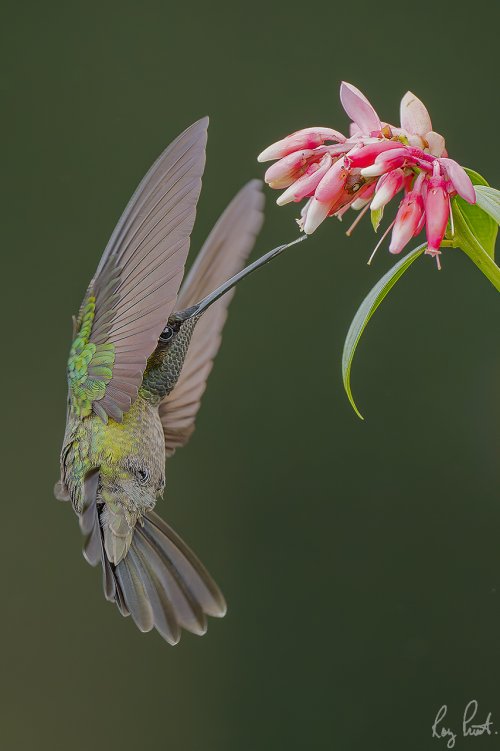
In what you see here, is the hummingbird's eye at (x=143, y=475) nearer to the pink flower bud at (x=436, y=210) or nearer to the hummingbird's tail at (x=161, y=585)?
the hummingbird's tail at (x=161, y=585)

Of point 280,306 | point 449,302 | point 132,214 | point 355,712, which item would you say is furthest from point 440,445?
point 132,214

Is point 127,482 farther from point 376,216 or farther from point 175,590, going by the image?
point 376,216

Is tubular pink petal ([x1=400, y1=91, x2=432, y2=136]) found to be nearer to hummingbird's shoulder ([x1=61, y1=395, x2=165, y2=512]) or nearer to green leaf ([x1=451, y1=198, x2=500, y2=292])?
green leaf ([x1=451, y1=198, x2=500, y2=292])
